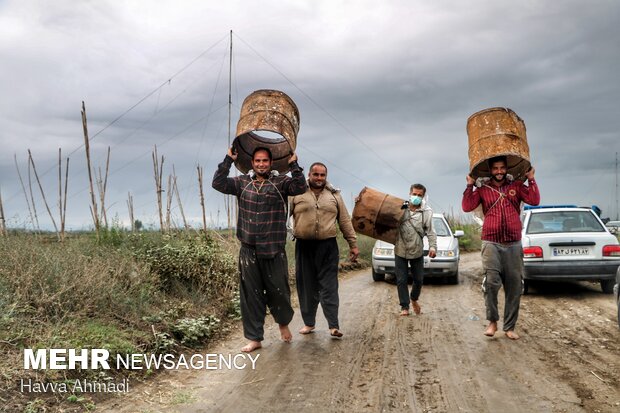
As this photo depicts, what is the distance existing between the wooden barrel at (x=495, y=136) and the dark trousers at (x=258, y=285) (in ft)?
8.09

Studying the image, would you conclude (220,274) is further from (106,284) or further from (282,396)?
(282,396)

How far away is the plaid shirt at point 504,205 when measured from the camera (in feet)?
21.7

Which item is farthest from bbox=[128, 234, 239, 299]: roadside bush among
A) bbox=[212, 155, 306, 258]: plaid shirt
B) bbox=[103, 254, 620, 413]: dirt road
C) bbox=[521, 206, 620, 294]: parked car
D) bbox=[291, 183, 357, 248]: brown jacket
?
bbox=[521, 206, 620, 294]: parked car

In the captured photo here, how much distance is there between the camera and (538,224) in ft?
35.3

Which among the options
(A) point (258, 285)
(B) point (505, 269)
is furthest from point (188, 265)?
(B) point (505, 269)

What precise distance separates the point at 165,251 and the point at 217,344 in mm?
2231

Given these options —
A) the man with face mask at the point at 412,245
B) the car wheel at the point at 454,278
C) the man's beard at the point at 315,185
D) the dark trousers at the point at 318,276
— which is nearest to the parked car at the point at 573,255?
the car wheel at the point at 454,278

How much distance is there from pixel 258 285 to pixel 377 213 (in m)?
2.59

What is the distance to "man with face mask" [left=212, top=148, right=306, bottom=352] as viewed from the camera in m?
6.14

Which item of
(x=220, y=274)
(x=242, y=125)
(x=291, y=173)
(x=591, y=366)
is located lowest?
(x=591, y=366)

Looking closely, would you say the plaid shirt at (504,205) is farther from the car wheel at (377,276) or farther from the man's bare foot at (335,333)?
the car wheel at (377,276)

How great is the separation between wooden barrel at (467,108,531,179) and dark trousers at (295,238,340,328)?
1.94 meters

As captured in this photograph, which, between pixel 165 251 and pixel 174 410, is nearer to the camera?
pixel 174 410

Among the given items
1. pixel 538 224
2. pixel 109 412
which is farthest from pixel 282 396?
pixel 538 224
